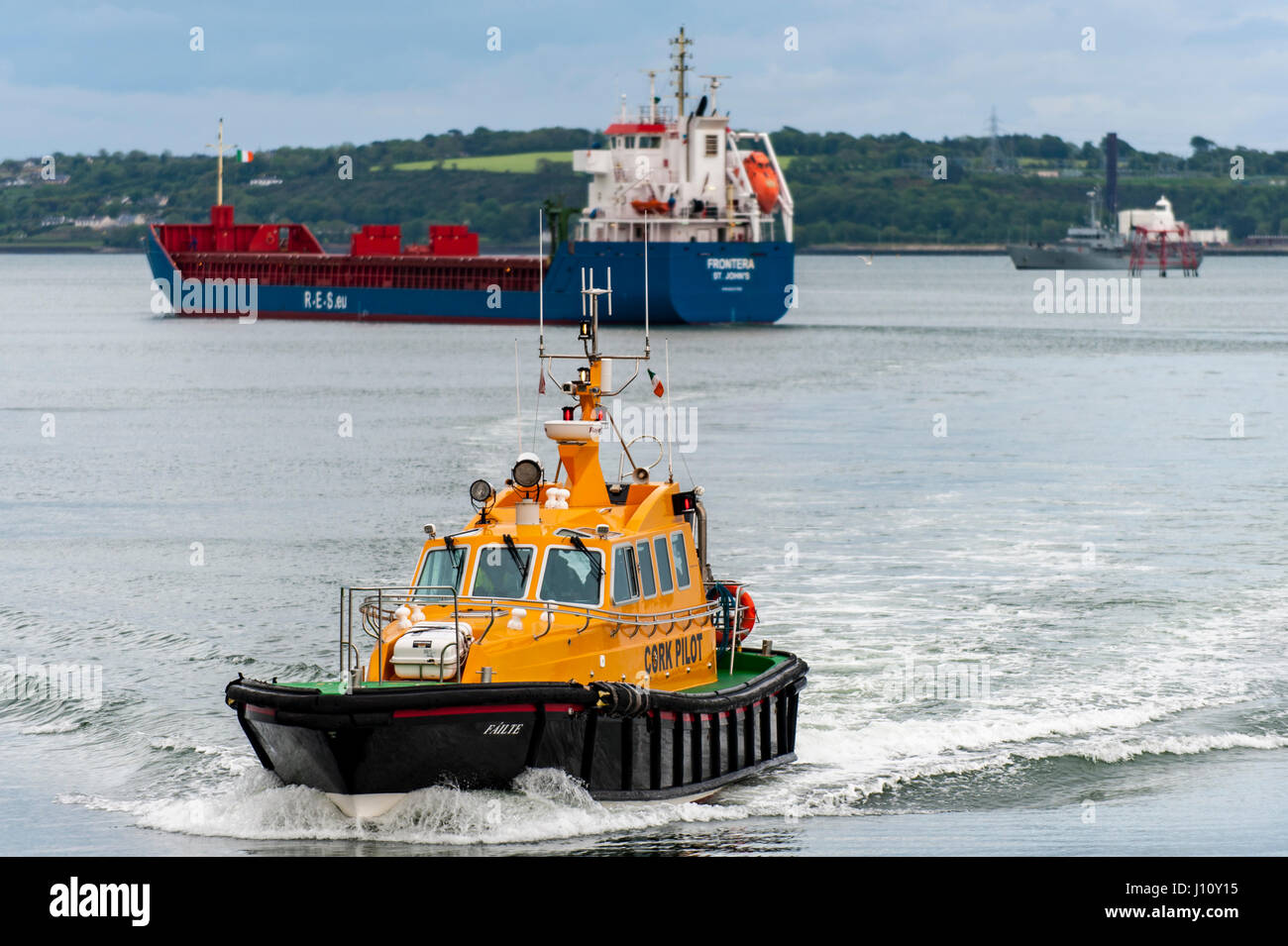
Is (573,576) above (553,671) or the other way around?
above

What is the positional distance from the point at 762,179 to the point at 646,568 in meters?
67.2

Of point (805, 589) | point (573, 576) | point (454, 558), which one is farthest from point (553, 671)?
point (805, 589)

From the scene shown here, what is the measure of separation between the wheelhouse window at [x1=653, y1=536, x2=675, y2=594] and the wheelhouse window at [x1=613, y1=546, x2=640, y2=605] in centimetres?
53

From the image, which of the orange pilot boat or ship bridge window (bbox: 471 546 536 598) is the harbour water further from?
ship bridge window (bbox: 471 546 536 598)

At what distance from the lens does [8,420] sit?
51.6 m

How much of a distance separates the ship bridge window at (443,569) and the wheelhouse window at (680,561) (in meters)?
2.13

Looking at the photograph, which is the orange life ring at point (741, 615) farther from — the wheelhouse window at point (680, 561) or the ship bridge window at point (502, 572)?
the ship bridge window at point (502, 572)

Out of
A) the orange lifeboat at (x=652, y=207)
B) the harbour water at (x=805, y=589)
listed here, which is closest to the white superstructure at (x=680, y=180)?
the orange lifeboat at (x=652, y=207)

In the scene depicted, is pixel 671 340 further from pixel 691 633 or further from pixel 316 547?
pixel 691 633

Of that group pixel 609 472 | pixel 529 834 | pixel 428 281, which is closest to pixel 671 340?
pixel 428 281

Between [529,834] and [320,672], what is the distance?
740 centimetres

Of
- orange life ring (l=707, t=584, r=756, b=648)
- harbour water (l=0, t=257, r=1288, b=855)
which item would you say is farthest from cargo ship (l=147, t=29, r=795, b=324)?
orange life ring (l=707, t=584, r=756, b=648)

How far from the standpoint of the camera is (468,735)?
13922mm

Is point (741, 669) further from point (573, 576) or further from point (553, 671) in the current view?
point (553, 671)
